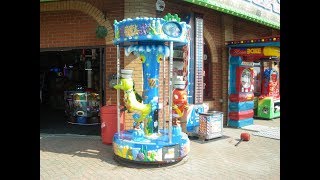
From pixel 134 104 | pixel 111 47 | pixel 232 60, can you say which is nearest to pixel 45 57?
pixel 111 47

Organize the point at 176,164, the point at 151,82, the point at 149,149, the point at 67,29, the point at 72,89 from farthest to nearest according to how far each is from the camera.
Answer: the point at 72,89
the point at 67,29
the point at 151,82
the point at 176,164
the point at 149,149

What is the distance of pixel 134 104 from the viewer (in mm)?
5836

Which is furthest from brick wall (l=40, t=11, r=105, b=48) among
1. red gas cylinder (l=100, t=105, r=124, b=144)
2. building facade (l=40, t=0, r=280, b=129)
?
red gas cylinder (l=100, t=105, r=124, b=144)

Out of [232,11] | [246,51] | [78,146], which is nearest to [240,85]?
[246,51]

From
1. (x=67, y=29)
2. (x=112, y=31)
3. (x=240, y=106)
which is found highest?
(x=67, y=29)

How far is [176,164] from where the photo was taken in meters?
5.73

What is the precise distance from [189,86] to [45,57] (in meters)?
9.45

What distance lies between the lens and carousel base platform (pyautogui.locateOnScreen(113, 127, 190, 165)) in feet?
18.1

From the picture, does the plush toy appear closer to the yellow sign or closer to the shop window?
the yellow sign

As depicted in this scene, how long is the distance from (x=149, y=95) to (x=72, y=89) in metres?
6.65

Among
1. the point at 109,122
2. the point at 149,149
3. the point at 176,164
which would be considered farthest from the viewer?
the point at 109,122

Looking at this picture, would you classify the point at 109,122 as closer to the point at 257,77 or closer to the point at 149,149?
the point at 149,149

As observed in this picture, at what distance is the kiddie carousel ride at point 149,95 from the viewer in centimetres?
549
